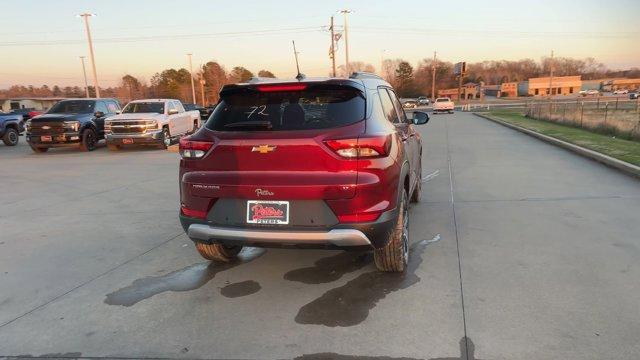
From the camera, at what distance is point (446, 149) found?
45.6 feet

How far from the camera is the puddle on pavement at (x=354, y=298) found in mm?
3441

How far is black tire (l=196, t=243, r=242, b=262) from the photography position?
4449mm

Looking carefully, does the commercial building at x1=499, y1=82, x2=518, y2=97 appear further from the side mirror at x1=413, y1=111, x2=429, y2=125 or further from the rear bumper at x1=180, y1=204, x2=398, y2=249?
the rear bumper at x1=180, y1=204, x2=398, y2=249

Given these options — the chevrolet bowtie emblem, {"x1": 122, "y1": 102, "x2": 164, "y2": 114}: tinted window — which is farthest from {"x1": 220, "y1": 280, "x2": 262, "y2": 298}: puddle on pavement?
{"x1": 122, "y1": 102, "x2": 164, "y2": 114}: tinted window

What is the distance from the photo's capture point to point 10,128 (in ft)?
63.1

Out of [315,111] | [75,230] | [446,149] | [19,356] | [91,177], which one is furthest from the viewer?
[446,149]

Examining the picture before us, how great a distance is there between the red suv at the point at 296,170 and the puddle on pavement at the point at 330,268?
0.62m

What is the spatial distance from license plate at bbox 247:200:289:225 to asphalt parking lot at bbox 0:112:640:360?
736mm

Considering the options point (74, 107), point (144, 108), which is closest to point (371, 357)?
point (144, 108)

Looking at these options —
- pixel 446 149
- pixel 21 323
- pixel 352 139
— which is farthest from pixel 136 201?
pixel 446 149

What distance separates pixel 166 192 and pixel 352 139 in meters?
5.85

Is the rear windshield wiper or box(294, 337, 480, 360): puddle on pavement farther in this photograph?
the rear windshield wiper

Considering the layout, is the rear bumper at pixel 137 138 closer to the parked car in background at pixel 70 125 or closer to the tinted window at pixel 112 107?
the parked car in background at pixel 70 125

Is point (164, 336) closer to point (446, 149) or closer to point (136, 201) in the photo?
point (136, 201)
